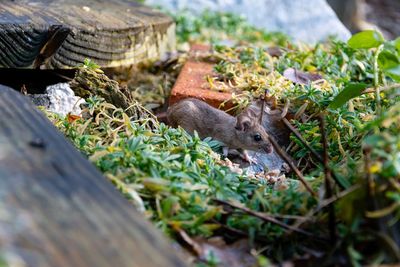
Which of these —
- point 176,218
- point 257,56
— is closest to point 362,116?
point 257,56

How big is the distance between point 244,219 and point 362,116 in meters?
1.74

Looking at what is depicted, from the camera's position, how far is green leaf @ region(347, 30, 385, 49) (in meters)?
3.67

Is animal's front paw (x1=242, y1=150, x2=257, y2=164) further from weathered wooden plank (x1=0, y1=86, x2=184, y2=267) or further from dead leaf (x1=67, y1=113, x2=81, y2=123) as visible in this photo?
weathered wooden plank (x1=0, y1=86, x2=184, y2=267)

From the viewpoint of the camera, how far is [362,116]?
4.39 meters

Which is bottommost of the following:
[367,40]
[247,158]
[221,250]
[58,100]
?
Answer: [247,158]

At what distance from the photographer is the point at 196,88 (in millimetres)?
5180

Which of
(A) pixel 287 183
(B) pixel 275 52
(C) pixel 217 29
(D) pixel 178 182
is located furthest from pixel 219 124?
(C) pixel 217 29

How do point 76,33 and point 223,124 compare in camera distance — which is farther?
point 223,124

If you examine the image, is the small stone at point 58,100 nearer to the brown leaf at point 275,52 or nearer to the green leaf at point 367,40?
the green leaf at point 367,40

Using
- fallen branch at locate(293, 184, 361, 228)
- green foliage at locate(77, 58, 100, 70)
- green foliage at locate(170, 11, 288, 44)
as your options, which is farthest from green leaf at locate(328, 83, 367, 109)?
green foliage at locate(170, 11, 288, 44)

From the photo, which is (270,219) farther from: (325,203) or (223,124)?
(223,124)

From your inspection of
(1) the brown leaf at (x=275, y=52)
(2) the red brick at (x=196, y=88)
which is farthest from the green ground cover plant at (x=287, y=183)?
(1) the brown leaf at (x=275, y=52)

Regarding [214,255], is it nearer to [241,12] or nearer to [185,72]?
[185,72]

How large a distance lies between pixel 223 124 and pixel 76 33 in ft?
3.80
